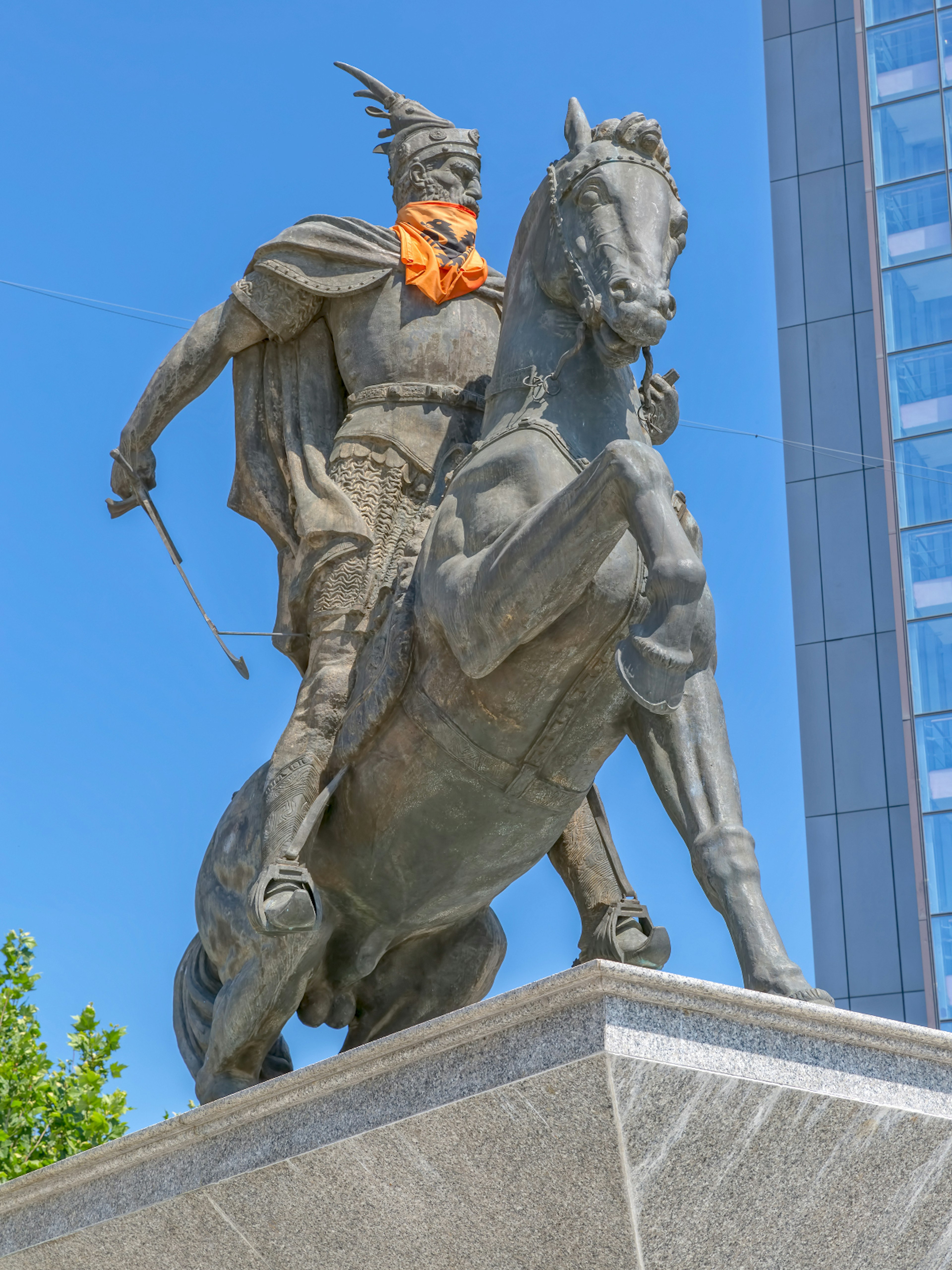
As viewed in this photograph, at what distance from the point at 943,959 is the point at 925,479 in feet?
25.9

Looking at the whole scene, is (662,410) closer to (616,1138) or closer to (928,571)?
(616,1138)

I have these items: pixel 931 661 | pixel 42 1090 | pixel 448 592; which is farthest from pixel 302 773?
pixel 931 661

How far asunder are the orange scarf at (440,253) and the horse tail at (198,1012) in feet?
8.26

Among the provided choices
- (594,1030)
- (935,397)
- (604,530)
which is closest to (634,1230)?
(594,1030)

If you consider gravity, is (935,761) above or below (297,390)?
above

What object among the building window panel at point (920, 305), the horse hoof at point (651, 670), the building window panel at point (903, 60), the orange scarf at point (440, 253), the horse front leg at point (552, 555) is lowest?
the horse hoof at point (651, 670)

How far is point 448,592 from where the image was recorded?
19.7ft

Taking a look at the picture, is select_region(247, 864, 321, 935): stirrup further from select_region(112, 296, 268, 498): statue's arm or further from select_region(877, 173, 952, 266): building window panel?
select_region(877, 173, 952, 266): building window panel

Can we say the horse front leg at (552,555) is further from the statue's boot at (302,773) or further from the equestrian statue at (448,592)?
the statue's boot at (302,773)

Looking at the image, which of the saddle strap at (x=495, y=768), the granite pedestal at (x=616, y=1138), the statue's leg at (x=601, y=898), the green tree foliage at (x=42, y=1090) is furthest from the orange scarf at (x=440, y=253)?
the green tree foliage at (x=42, y=1090)

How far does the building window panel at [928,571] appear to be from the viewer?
101 ft

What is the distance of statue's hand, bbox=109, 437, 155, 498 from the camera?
299 inches

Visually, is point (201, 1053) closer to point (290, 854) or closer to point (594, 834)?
point (290, 854)

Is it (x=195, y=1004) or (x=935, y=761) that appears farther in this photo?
(x=935, y=761)
